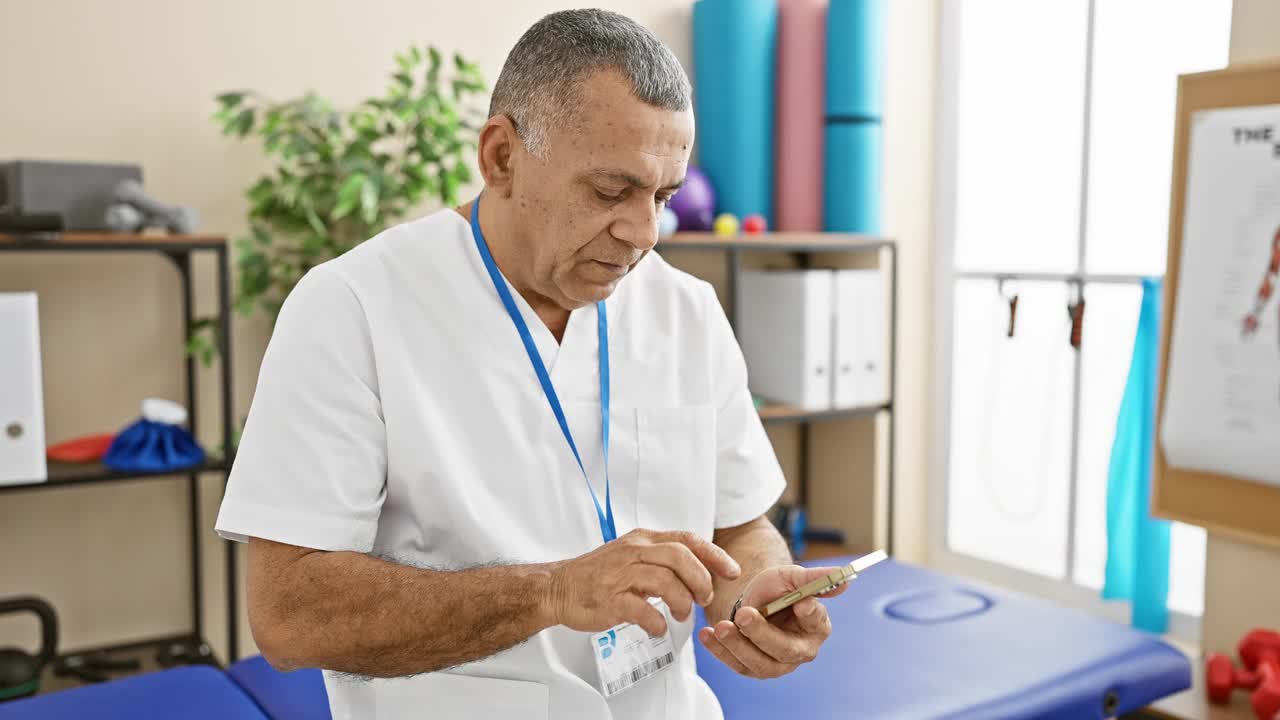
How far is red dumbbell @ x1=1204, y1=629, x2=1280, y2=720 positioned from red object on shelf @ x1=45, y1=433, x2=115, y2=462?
7.25 ft

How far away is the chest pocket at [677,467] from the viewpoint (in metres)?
1.26

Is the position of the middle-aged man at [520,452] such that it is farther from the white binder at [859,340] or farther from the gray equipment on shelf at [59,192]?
the white binder at [859,340]

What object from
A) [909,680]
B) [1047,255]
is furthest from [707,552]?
[1047,255]

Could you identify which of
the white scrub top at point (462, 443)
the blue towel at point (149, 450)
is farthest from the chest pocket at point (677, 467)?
the blue towel at point (149, 450)

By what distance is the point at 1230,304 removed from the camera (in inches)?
78.7

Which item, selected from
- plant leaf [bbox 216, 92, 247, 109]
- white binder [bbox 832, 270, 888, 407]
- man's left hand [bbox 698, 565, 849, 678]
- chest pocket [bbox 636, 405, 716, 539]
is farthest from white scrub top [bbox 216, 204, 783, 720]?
white binder [bbox 832, 270, 888, 407]

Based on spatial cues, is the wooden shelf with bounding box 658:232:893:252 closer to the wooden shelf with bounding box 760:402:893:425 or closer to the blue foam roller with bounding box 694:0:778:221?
the blue foam roller with bounding box 694:0:778:221

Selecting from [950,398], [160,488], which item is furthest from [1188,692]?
→ [160,488]

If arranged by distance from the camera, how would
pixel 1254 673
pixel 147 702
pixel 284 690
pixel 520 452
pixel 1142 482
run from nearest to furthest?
pixel 520 452, pixel 147 702, pixel 284 690, pixel 1254 673, pixel 1142 482

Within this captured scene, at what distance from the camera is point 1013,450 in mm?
3484

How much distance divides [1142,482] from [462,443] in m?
2.31

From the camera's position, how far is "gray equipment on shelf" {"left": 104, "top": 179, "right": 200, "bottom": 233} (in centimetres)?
222

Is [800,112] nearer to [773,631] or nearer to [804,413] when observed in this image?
[804,413]

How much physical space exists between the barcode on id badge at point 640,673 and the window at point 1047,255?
2.09m
